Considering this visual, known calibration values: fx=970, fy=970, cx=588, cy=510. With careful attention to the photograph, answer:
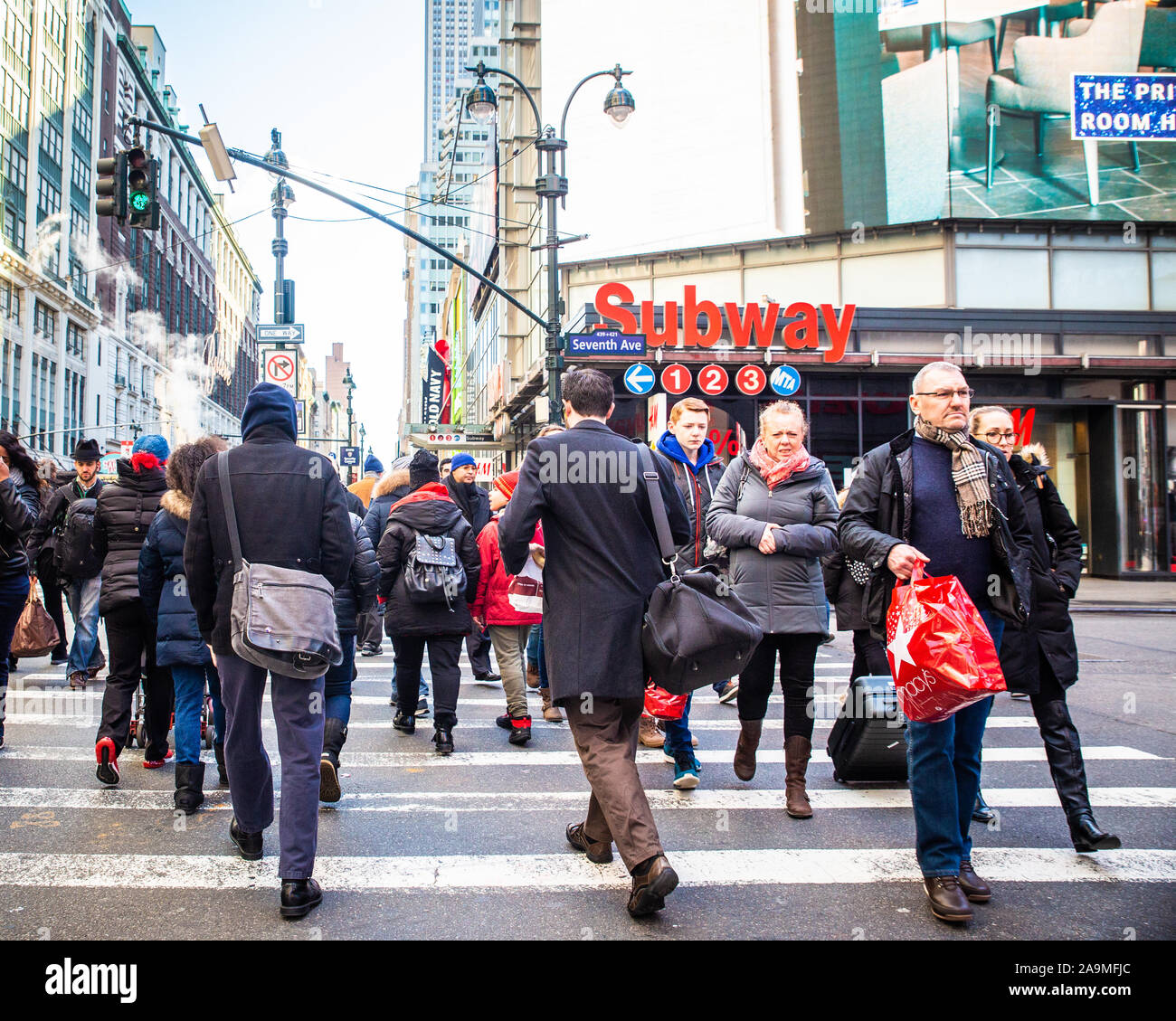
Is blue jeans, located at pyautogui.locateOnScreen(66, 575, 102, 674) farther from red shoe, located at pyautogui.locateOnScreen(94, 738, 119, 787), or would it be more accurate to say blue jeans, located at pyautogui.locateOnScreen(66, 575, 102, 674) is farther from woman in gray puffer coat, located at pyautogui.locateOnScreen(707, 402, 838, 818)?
woman in gray puffer coat, located at pyautogui.locateOnScreen(707, 402, 838, 818)

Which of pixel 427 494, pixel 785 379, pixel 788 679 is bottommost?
pixel 788 679

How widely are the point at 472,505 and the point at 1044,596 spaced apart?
5757mm

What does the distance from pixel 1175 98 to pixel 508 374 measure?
23142 mm

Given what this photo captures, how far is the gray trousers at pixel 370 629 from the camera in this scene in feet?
26.4

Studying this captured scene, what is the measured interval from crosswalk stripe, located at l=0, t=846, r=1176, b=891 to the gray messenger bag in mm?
990

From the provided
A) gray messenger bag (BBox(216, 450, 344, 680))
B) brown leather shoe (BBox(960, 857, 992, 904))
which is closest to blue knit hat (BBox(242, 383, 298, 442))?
gray messenger bag (BBox(216, 450, 344, 680))

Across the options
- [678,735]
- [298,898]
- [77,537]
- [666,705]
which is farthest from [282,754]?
[77,537]

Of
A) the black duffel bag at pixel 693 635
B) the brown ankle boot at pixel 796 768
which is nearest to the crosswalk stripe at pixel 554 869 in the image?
the brown ankle boot at pixel 796 768

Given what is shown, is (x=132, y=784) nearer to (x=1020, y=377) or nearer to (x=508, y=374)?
(x=1020, y=377)

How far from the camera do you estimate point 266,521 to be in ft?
13.3

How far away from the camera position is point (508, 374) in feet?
121

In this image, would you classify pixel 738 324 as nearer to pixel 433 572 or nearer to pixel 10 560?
pixel 433 572

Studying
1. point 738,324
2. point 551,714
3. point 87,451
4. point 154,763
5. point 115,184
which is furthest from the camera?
point 738,324
